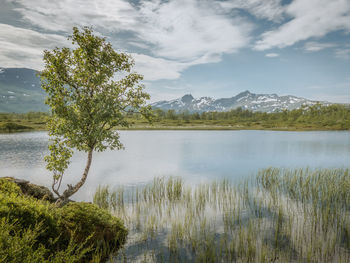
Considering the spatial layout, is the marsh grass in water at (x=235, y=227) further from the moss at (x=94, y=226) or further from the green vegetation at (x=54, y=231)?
the green vegetation at (x=54, y=231)

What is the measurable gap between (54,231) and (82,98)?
8.39m

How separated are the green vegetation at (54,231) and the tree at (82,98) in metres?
3.47

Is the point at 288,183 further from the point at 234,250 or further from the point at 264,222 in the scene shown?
the point at 234,250

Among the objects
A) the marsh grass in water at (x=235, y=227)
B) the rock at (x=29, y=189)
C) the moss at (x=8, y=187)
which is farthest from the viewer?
the rock at (x=29, y=189)

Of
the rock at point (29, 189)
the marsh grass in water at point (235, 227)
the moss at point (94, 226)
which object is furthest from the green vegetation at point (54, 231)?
the rock at point (29, 189)

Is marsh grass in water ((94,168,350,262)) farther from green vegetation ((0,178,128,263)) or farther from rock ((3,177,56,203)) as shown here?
rock ((3,177,56,203))

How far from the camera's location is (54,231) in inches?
372

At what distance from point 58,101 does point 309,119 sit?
225m

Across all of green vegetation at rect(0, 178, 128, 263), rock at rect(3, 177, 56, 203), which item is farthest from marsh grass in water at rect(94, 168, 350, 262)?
rock at rect(3, 177, 56, 203)

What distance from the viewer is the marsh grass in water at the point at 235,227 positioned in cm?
1099

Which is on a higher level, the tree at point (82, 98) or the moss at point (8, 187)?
the tree at point (82, 98)

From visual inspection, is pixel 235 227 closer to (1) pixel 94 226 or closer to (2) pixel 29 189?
(1) pixel 94 226

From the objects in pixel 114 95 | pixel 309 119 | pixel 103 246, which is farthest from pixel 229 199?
pixel 309 119

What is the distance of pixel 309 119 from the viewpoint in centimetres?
19575
